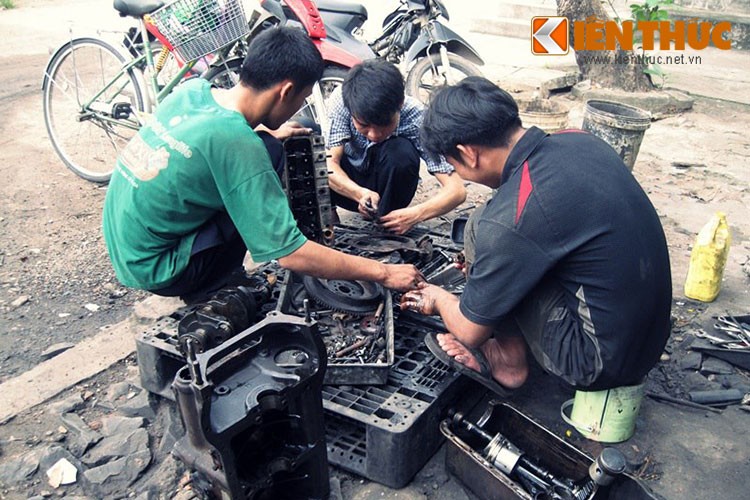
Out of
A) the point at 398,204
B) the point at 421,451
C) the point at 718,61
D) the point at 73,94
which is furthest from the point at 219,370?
the point at 718,61

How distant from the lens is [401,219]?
359 centimetres

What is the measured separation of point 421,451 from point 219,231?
1291 mm

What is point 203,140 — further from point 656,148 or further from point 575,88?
point 575,88

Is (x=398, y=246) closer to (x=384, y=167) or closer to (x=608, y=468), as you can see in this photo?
(x=384, y=167)

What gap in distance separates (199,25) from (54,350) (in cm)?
259

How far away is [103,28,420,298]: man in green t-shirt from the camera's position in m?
2.39

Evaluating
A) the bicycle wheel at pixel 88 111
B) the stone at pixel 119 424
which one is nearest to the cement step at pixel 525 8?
the bicycle wheel at pixel 88 111

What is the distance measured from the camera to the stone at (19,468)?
2459 mm

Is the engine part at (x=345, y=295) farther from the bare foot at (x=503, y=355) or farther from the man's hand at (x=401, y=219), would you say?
the man's hand at (x=401, y=219)

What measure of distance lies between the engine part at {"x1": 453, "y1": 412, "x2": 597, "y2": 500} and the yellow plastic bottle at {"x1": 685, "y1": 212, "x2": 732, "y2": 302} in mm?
1792

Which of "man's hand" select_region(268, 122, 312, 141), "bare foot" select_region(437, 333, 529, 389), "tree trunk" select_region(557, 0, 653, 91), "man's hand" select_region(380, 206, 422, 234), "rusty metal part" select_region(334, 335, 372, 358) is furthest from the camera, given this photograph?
"tree trunk" select_region(557, 0, 653, 91)

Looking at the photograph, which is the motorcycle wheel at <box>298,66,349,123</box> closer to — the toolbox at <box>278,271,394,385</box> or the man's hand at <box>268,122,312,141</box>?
the man's hand at <box>268,122,312,141</box>

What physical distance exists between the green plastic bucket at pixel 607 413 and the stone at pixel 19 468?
224 centimetres

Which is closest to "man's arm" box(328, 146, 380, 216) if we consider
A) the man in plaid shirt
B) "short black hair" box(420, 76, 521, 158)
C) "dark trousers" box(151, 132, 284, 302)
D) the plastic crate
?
the man in plaid shirt
